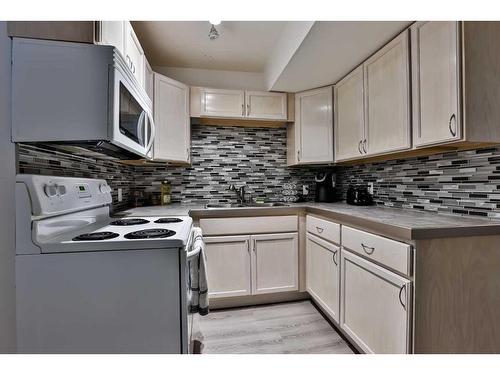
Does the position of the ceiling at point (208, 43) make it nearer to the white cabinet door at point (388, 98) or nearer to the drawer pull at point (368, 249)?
the white cabinet door at point (388, 98)

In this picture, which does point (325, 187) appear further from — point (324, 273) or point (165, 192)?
point (165, 192)

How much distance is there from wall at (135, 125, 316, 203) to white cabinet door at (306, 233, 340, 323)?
32.9 inches

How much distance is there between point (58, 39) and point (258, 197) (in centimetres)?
208

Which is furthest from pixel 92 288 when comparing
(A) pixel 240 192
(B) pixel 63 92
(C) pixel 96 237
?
(A) pixel 240 192

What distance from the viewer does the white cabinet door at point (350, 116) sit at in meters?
1.98

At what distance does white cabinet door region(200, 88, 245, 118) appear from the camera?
2.38m

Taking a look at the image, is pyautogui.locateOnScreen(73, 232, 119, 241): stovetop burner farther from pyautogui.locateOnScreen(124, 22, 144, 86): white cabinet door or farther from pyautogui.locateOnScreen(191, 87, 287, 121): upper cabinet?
pyautogui.locateOnScreen(191, 87, 287, 121): upper cabinet

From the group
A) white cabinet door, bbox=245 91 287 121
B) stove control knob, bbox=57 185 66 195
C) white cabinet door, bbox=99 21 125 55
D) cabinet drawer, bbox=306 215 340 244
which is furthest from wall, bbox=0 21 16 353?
white cabinet door, bbox=245 91 287 121

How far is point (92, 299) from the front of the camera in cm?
91

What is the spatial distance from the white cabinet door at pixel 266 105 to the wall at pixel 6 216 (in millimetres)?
1793

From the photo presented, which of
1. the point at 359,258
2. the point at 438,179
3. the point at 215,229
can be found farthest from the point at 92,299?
the point at 438,179

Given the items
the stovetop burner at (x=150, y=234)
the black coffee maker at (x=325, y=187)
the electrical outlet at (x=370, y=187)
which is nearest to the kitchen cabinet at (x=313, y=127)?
the black coffee maker at (x=325, y=187)

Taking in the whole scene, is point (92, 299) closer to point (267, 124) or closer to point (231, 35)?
point (231, 35)

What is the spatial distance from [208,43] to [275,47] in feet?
1.91
